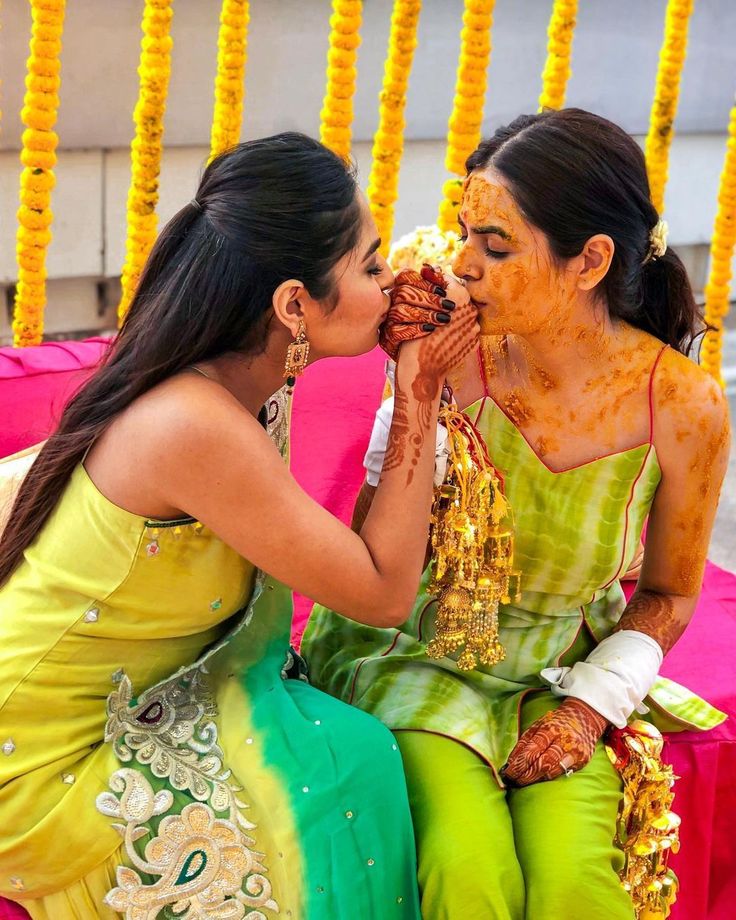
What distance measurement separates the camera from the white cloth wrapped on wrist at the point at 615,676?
1652 millimetres

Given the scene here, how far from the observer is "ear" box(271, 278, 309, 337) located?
4.90 ft

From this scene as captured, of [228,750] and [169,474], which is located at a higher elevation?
[169,474]

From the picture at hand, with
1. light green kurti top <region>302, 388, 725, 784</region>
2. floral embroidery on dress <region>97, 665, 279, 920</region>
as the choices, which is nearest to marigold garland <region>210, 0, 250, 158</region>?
light green kurti top <region>302, 388, 725, 784</region>

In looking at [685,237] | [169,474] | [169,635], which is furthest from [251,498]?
[685,237]

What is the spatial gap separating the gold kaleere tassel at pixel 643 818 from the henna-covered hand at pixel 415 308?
2.00 ft

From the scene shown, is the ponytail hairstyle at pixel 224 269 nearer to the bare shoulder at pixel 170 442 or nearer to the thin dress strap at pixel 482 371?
the bare shoulder at pixel 170 442

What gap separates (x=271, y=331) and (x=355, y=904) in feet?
2.34

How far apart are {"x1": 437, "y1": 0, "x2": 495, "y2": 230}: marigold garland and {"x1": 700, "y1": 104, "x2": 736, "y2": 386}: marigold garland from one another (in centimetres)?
83

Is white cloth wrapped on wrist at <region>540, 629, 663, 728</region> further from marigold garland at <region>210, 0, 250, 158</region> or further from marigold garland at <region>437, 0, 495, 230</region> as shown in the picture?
marigold garland at <region>210, 0, 250, 158</region>

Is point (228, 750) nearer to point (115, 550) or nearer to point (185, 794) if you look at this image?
point (185, 794)

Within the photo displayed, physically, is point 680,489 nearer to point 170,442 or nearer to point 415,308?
point 415,308

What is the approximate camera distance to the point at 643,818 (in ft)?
5.34

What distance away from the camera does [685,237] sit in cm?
504

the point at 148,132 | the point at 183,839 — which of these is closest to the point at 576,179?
the point at 183,839
